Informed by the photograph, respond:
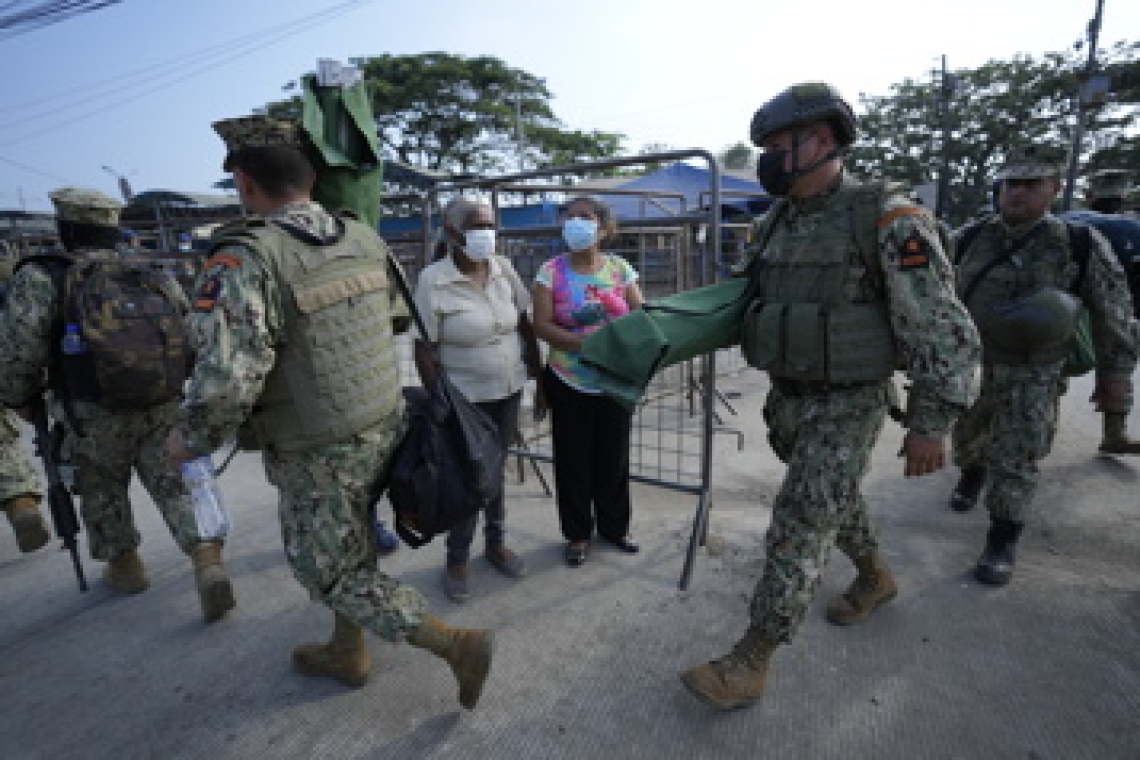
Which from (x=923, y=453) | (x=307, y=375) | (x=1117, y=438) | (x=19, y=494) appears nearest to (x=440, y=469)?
(x=307, y=375)

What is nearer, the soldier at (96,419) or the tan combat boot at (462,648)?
the tan combat boot at (462,648)

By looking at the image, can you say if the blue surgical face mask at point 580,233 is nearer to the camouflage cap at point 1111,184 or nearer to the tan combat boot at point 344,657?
the tan combat boot at point 344,657

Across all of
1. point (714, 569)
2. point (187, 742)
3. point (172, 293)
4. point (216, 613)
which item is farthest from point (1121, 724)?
point (172, 293)

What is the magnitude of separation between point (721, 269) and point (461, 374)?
1.27 m

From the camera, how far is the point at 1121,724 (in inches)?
75.5

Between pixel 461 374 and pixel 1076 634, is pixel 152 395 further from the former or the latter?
pixel 1076 634

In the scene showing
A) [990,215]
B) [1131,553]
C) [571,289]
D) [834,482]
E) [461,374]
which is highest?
[990,215]

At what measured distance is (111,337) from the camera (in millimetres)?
2504

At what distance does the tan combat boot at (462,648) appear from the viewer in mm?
1969

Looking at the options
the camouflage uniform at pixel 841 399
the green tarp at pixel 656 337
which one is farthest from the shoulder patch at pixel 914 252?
the green tarp at pixel 656 337

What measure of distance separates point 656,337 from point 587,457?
3.64 feet

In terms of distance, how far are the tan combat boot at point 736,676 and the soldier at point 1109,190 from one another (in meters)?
3.88

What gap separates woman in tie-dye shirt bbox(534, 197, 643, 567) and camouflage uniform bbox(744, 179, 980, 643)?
0.82 m

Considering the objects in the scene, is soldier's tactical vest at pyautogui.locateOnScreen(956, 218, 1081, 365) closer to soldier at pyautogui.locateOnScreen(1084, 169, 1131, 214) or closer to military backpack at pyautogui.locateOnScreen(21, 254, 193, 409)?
soldier at pyautogui.locateOnScreen(1084, 169, 1131, 214)
